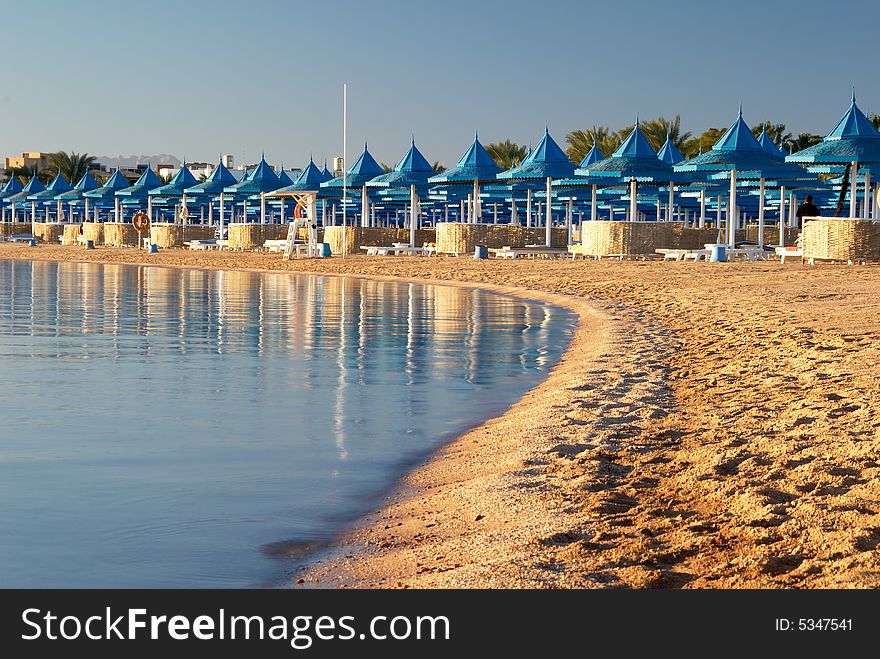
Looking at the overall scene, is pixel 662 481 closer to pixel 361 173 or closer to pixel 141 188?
pixel 361 173

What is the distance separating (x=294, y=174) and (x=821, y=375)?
65.4 meters

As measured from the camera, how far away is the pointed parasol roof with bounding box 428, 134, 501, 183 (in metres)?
31.4

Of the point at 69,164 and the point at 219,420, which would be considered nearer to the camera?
the point at 219,420

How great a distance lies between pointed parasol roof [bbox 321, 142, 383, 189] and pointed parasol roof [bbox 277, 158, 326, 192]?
162cm

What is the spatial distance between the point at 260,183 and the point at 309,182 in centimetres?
206

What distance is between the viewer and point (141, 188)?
4788cm

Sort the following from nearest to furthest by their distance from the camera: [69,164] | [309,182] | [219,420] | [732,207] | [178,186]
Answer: [219,420] < [732,207] < [309,182] < [178,186] < [69,164]

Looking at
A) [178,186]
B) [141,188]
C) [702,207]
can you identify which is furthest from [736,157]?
[141,188]

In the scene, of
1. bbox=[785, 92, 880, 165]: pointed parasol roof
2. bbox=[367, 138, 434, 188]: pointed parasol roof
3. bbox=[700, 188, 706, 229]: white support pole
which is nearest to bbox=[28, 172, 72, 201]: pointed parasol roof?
bbox=[367, 138, 434, 188]: pointed parasol roof

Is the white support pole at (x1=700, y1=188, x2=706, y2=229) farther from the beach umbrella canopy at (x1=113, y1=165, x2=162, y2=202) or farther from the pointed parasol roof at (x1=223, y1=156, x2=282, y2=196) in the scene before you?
the beach umbrella canopy at (x1=113, y1=165, x2=162, y2=202)

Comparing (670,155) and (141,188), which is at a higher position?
(670,155)

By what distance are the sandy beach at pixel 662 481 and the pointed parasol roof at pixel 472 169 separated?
1960 cm

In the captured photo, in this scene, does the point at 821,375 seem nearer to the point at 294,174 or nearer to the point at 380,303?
the point at 380,303
